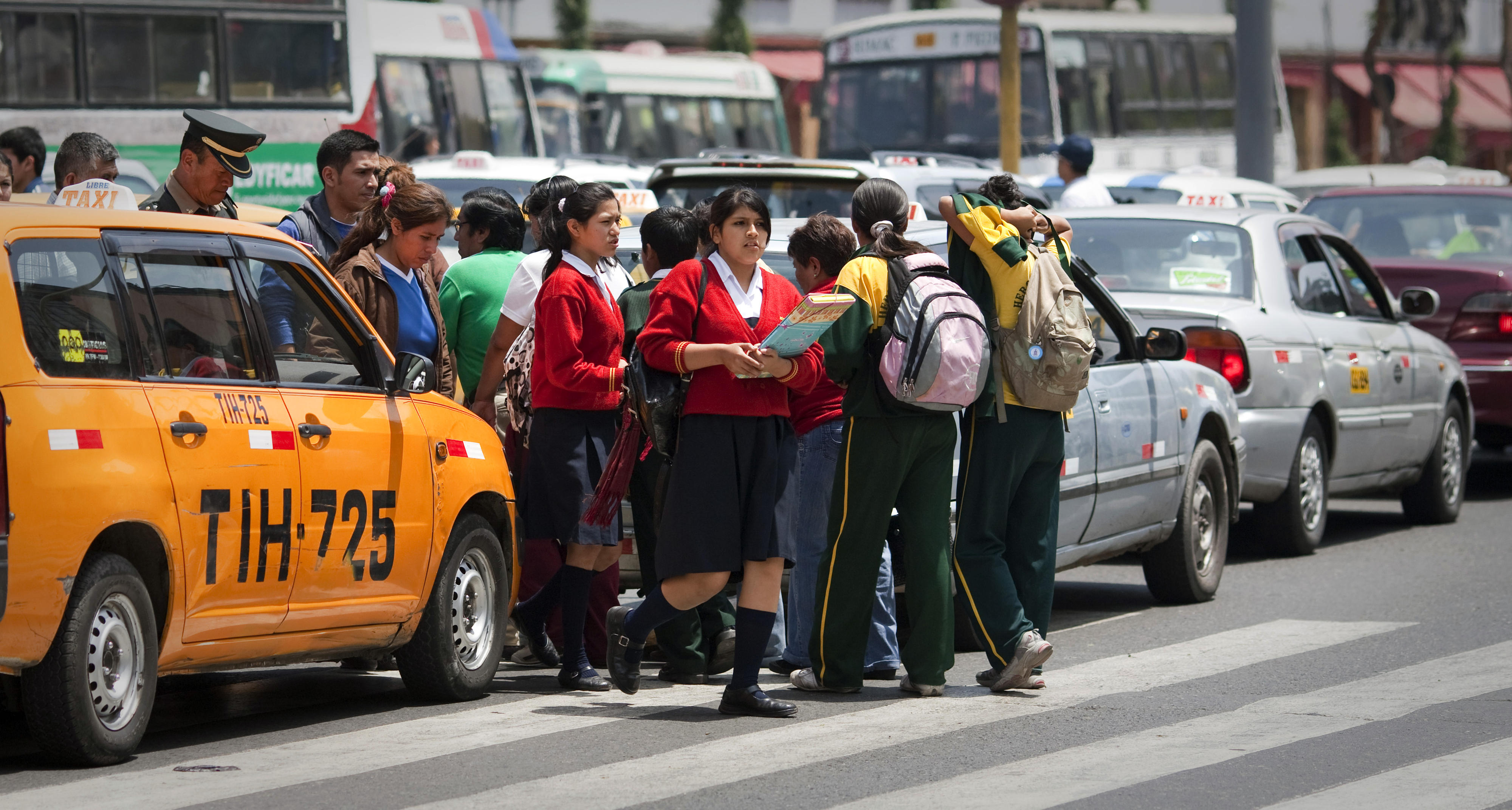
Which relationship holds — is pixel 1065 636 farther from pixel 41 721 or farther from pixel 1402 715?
pixel 41 721

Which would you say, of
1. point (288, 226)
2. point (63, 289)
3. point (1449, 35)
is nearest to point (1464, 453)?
point (288, 226)

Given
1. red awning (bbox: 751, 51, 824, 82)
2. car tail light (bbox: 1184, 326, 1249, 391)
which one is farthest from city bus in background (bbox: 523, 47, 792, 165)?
car tail light (bbox: 1184, 326, 1249, 391)

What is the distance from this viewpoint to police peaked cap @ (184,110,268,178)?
306 inches

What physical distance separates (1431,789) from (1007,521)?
6.73 ft

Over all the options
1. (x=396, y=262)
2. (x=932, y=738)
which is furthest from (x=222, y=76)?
(x=932, y=738)

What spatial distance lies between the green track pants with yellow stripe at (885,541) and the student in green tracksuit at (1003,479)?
0.17 m

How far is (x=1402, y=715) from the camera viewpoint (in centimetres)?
677

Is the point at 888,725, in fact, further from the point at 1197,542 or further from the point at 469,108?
the point at 469,108

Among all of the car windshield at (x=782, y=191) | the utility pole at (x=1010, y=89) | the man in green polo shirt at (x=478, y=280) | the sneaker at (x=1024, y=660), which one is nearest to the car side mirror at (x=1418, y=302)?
the car windshield at (x=782, y=191)

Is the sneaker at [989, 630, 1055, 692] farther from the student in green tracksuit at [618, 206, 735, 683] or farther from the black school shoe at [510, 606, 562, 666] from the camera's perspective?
the black school shoe at [510, 606, 562, 666]

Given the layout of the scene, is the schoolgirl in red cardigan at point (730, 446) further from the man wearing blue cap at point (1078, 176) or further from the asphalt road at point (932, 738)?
the man wearing blue cap at point (1078, 176)

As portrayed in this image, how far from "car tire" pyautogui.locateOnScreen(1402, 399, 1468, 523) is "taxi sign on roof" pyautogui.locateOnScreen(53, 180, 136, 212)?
8.32 metres

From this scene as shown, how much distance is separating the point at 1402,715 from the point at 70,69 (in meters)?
15.3

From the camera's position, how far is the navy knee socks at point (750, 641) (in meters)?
6.77
